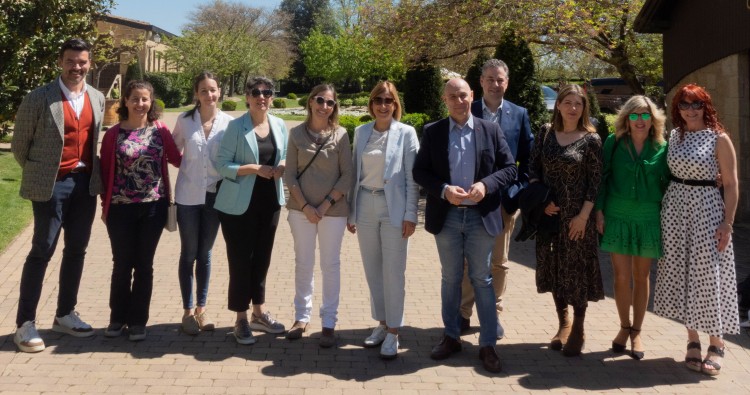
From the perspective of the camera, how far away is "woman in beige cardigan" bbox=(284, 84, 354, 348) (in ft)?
17.9

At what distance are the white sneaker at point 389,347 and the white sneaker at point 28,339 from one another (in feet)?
7.68

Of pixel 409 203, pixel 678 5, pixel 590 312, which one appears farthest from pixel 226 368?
pixel 678 5

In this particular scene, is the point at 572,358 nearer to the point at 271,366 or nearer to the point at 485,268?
the point at 485,268

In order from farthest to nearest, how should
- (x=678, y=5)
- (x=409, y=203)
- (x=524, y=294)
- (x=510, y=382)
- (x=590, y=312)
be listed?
1. (x=678, y=5)
2. (x=524, y=294)
3. (x=590, y=312)
4. (x=409, y=203)
5. (x=510, y=382)

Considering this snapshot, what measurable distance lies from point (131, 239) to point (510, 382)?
2829 mm

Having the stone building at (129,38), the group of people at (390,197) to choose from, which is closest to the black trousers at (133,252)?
the group of people at (390,197)

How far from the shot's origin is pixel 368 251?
5.46 meters

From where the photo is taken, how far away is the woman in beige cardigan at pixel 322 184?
5445 millimetres

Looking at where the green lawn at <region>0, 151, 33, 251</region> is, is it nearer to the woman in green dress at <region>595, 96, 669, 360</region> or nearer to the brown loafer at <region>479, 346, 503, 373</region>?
the brown loafer at <region>479, 346, 503, 373</region>

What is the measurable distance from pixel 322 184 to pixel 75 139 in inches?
69.3

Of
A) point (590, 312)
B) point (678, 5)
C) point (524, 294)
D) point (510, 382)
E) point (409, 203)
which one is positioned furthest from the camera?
point (678, 5)

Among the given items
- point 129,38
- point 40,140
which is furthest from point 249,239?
point 129,38

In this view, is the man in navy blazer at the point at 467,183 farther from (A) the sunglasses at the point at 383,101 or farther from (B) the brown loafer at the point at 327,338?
(B) the brown loafer at the point at 327,338

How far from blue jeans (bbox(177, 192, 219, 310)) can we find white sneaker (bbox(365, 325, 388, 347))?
134cm
